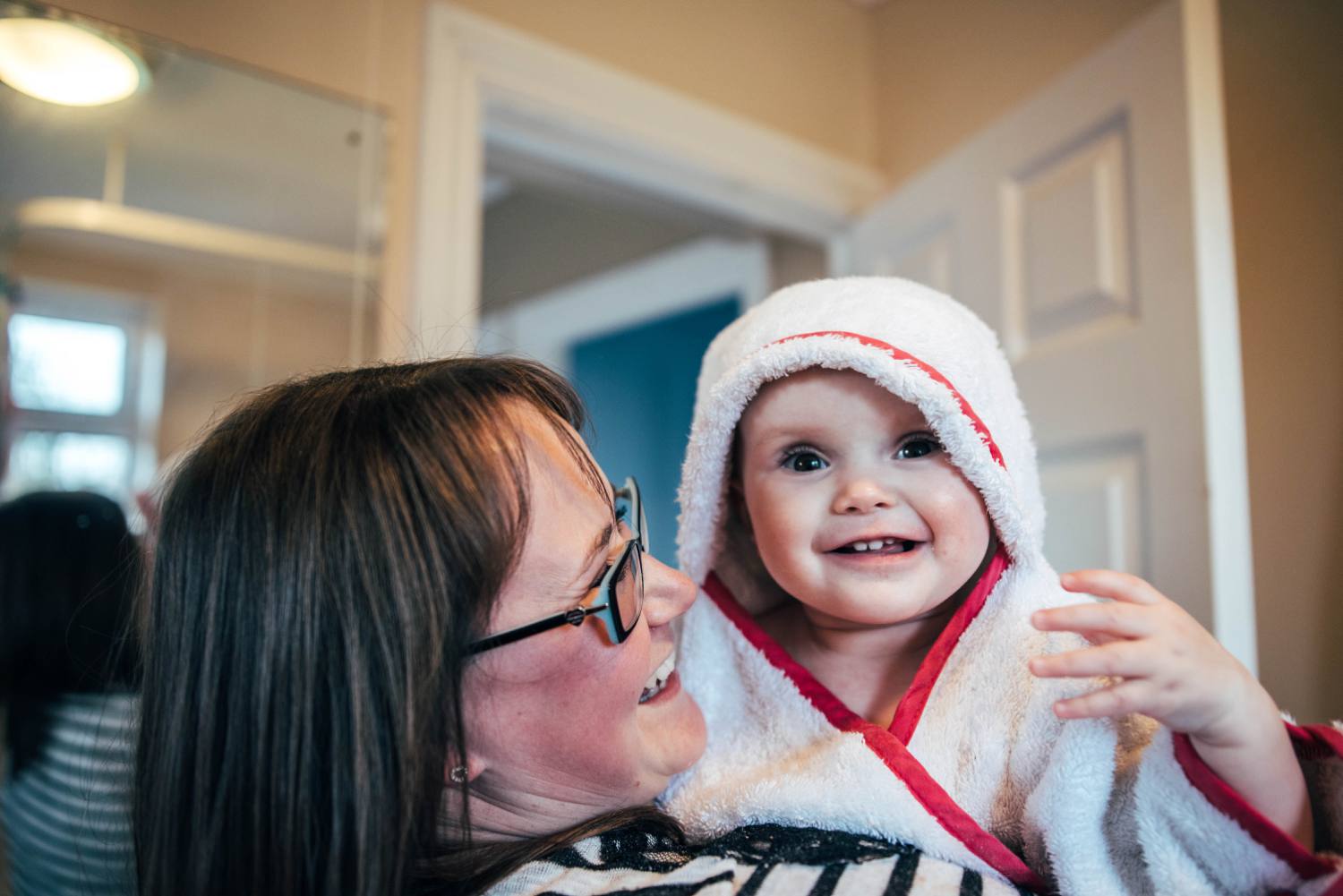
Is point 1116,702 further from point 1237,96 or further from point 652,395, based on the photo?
point 652,395

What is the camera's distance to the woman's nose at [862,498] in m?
0.88

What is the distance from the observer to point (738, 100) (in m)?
2.33

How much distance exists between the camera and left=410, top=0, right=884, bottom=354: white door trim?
6.03 ft

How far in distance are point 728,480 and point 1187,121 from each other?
2.97 ft

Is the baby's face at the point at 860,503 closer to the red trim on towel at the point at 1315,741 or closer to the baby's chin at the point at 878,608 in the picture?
the baby's chin at the point at 878,608

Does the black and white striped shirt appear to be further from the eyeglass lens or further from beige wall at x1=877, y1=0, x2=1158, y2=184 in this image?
beige wall at x1=877, y1=0, x2=1158, y2=184

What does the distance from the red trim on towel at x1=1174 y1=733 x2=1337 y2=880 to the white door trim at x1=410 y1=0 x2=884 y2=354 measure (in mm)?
1195

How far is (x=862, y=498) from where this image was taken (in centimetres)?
88

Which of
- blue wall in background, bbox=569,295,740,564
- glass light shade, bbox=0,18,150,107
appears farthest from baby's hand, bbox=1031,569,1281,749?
blue wall in background, bbox=569,295,740,564

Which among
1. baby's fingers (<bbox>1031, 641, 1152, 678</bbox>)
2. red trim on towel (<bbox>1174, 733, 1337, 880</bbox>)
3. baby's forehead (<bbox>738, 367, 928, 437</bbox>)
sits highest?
baby's forehead (<bbox>738, 367, 928, 437</bbox>)

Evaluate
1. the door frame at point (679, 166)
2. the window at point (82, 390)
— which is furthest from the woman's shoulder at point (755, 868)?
the window at point (82, 390)

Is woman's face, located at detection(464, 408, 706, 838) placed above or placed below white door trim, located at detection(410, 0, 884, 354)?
below

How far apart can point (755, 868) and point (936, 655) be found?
0.30 metres

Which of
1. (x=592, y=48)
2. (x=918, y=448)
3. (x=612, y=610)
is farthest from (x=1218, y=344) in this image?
(x=592, y=48)
